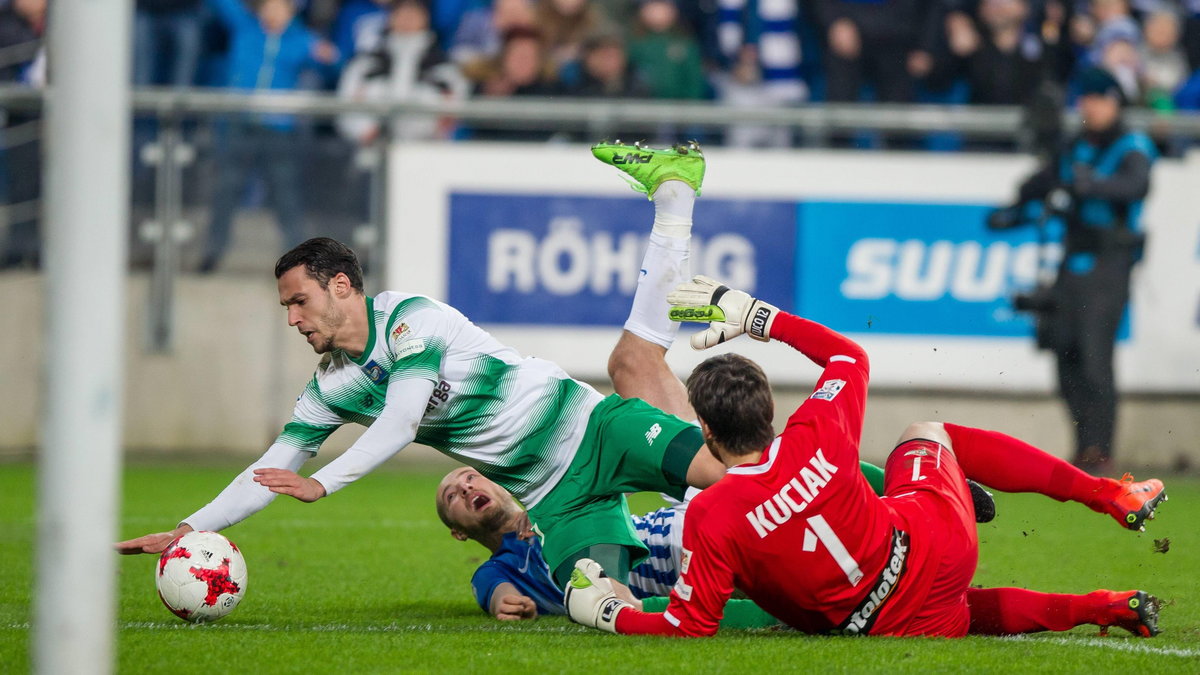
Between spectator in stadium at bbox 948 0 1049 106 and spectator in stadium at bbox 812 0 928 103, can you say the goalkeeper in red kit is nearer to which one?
spectator in stadium at bbox 812 0 928 103

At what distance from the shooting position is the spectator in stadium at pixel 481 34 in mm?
13742

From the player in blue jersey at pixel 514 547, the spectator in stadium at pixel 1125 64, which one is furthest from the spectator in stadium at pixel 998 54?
the player in blue jersey at pixel 514 547

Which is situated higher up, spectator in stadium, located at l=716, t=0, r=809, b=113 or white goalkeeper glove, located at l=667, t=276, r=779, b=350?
spectator in stadium, located at l=716, t=0, r=809, b=113

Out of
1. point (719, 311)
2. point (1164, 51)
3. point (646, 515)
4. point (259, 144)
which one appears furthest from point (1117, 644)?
point (1164, 51)

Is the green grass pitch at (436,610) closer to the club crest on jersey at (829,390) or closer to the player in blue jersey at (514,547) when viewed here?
the player in blue jersey at (514,547)

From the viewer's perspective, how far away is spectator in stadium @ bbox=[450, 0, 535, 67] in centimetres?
1374

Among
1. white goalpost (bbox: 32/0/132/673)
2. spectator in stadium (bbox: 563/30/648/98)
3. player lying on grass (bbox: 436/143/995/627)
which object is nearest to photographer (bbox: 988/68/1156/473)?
spectator in stadium (bbox: 563/30/648/98)

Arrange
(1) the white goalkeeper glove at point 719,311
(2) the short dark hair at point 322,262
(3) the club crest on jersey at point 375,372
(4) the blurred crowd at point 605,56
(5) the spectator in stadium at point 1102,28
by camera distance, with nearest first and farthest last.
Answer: (1) the white goalkeeper glove at point 719,311 < (2) the short dark hair at point 322,262 < (3) the club crest on jersey at point 375,372 < (4) the blurred crowd at point 605,56 < (5) the spectator in stadium at point 1102,28

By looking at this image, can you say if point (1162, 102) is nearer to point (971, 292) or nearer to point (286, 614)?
point (971, 292)

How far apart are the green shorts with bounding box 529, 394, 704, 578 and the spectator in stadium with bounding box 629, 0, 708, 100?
721 cm

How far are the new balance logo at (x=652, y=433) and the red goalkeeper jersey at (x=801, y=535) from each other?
1.19 meters

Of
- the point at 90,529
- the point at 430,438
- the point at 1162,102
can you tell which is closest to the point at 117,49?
the point at 90,529

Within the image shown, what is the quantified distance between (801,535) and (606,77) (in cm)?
866

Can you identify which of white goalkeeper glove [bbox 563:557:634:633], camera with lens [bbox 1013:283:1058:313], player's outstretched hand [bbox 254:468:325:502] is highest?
player's outstretched hand [bbox 254:468:325:502]
